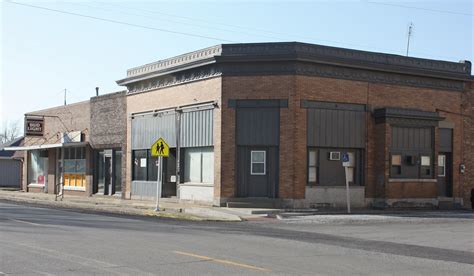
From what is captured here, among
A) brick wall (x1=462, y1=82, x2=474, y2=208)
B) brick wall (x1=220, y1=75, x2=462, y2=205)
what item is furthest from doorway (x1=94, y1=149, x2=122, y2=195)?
brick wall (x1=462, y1=82, x2=474, y2=208)

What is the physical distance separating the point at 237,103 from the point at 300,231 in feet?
31.1

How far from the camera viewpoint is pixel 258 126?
2642cm

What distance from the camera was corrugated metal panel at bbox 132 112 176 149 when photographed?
3036cm

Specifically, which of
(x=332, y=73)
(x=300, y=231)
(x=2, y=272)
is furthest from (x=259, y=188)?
(x=2, y=272)

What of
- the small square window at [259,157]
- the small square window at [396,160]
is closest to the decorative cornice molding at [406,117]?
the small square window at [396,160]

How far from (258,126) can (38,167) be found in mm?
24845

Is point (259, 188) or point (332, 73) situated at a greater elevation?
point (332, 73)

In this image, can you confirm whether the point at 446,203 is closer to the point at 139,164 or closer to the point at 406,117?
the point at 406,117

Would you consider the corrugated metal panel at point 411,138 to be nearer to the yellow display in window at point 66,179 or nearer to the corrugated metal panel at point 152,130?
the corrugated metal panel at point 152,130

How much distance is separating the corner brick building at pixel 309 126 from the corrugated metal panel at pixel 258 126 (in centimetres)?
5

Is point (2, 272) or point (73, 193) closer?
point (2, 272)

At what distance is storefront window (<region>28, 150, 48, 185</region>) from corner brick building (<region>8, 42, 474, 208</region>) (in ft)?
49.0

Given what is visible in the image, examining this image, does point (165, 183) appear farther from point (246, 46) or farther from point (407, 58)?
point (407, 58)

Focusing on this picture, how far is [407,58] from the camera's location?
94.7ft
